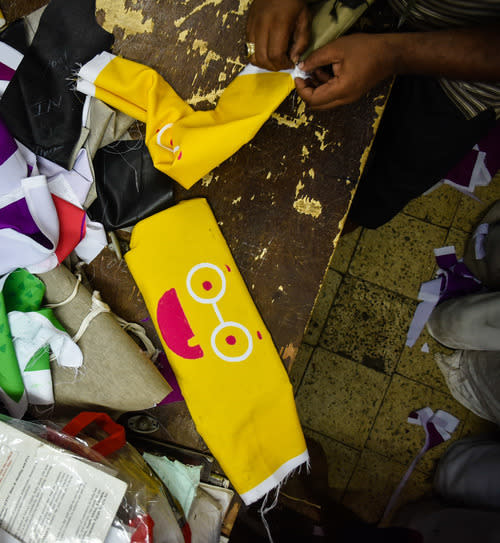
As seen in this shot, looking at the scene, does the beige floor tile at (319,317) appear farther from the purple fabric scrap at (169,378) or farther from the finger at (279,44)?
the finger at (279,44)

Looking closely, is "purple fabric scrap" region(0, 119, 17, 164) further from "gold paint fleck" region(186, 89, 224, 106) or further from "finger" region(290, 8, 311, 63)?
"finger" region(290, 8, 311, 63)

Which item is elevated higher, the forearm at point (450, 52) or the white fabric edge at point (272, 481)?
the forearm at point (450, 52)

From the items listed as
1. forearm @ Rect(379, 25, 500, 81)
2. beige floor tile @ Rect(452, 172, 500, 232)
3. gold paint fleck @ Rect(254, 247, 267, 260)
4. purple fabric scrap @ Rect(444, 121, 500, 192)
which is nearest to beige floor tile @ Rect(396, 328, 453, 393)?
beige floor tile @ Rect(452, 172, 500, 232)

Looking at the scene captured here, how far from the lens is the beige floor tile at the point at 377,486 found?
151 cm

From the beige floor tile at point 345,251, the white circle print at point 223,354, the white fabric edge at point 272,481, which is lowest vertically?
the white fabric edge at point 272,481

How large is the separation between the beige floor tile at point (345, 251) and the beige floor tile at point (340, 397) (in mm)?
329

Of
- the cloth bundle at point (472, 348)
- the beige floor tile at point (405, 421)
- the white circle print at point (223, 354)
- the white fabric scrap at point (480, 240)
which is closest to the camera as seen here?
the white circle print at point (223, 354)

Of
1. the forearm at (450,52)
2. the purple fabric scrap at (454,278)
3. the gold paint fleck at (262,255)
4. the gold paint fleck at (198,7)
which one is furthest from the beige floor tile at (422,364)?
the gold paint fleck at (198,7)

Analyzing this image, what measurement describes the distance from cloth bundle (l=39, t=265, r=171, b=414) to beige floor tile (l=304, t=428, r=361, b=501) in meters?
0.93

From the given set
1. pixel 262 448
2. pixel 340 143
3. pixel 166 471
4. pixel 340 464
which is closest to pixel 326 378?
pixel 340 464

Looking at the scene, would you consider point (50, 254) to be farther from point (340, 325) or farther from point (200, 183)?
point (340, 325)

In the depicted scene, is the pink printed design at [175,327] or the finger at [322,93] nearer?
the finger at [322,93]

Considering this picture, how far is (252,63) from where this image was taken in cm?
82

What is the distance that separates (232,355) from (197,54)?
0.67 m
